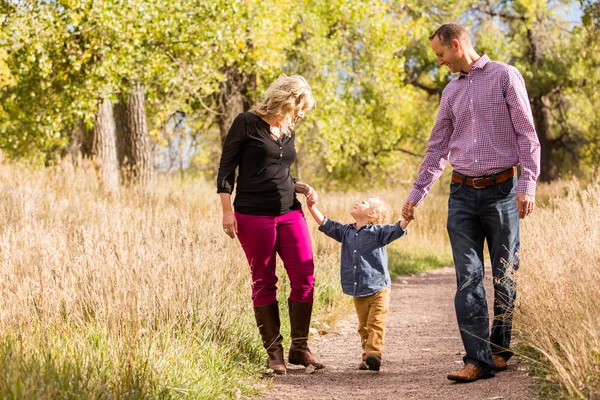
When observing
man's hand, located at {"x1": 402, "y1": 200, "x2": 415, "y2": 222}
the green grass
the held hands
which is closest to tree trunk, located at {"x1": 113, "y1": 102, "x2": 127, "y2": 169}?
the green grass

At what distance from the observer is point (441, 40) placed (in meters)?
5.23

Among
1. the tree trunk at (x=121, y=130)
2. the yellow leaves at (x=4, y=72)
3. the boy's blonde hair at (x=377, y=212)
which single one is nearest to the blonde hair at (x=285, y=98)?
the boy's blonde hair at (x=377, y=212)

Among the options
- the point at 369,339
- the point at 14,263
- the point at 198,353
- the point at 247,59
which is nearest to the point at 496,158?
the point at 369,339

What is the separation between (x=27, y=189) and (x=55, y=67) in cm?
513

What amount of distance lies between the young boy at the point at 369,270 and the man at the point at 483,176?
2.18ft

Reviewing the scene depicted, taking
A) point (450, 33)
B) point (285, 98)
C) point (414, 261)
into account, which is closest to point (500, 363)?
point (450, 33)

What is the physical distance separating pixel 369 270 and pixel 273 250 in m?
0.76

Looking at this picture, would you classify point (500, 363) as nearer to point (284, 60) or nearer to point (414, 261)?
point (414, 261)

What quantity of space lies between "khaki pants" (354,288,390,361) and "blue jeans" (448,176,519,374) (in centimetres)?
74

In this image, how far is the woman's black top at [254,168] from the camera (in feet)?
18.4

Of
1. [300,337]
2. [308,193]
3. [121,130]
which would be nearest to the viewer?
[300,337]

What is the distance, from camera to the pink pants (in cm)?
564

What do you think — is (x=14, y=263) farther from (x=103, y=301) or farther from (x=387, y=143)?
(x=387, y=143)

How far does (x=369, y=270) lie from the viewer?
5.90 metres
